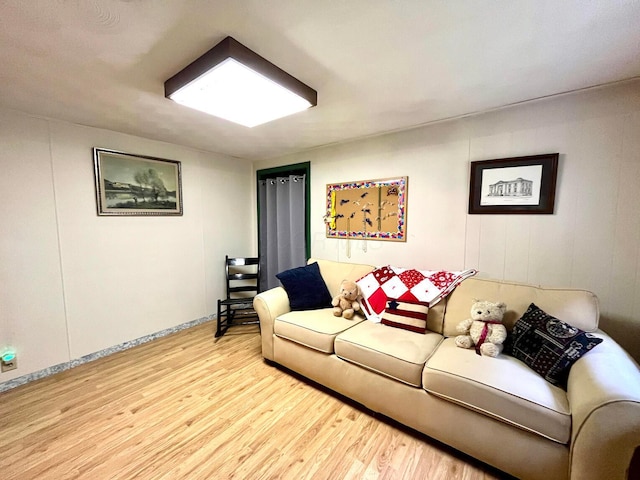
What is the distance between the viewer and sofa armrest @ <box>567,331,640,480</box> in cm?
100

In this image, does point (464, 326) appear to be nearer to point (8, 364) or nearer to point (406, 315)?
point (406, 315)

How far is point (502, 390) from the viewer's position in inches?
52.0

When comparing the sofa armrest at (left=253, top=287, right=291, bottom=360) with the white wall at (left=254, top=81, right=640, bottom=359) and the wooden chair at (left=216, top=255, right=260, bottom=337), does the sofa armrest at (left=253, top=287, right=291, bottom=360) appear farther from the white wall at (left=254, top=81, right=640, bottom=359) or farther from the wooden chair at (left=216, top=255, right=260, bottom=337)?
the white wall at (left=254, top=81, right=640, bottom=359)

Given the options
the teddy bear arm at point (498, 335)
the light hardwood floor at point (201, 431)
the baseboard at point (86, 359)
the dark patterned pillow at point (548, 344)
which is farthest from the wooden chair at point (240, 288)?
the dark patterned pillow at point (548, 344)

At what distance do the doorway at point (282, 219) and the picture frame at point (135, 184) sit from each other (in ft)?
3.78

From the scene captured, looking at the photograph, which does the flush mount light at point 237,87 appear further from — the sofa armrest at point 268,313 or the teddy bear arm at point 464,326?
the teddy bear arm at point 464,326

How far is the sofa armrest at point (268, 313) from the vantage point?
94.4 inches

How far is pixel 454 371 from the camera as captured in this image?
1.48m

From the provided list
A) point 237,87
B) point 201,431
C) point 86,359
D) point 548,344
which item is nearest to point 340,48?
point 237,87

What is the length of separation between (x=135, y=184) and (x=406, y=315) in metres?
3.04

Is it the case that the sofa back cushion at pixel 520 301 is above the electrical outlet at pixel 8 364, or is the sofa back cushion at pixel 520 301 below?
above

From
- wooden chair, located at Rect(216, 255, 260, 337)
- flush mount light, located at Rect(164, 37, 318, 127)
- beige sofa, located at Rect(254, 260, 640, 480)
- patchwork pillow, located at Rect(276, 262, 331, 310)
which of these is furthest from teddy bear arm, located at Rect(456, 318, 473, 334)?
wooden chair, located at Rect(216, 255, 260, 337)

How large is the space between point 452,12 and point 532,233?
1.71 meters

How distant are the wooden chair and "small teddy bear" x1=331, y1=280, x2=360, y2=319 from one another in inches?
51.3
